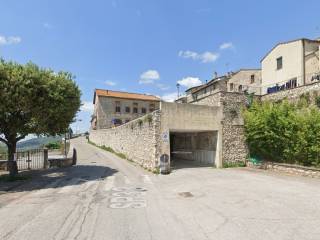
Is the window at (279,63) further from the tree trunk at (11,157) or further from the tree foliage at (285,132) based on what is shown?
the tree trunk at (11,157)

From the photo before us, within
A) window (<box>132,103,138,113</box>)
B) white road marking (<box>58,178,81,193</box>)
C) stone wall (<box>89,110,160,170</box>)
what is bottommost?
white road marking (<box>58,178,81,193</box>)

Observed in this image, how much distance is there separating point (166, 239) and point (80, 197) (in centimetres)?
596

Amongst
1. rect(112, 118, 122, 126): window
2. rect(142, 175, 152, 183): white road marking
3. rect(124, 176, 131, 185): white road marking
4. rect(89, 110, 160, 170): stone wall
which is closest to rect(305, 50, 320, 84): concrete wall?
rect(89, 110, 160, 170): stone wall

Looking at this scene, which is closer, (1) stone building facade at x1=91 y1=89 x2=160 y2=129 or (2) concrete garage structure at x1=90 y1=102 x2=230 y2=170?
(2) concrete garage structure at x1=90 y1=102 x2=230 y2=170

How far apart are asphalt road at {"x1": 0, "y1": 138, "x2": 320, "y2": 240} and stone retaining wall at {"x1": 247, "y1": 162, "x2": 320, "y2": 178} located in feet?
2.58

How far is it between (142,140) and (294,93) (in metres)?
12.6

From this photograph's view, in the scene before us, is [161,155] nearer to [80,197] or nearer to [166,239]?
[80,197]

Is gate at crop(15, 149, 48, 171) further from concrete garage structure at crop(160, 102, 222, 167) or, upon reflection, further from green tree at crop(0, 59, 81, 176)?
concrete garage structure at crop(160, 102, 222, 167)

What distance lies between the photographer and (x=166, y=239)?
6293 mm

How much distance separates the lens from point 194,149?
79.0 ft

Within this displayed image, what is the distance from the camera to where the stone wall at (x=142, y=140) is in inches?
705

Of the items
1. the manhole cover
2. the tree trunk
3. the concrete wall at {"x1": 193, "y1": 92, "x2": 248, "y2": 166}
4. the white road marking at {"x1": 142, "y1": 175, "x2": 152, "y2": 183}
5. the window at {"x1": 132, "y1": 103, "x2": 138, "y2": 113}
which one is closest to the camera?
the manhole cover

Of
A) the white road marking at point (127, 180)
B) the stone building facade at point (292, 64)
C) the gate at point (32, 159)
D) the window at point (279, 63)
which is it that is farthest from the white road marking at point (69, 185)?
the window at point (279, 63)

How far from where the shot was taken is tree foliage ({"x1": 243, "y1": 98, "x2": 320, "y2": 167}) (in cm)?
1669
